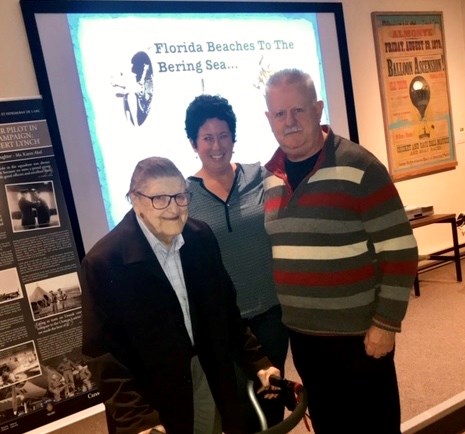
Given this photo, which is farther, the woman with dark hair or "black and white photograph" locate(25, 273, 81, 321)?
"black and white photograph" locate(25, 273, 81, 321)

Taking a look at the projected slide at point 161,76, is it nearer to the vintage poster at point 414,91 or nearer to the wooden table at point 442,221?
the vintage poster at point 414,91

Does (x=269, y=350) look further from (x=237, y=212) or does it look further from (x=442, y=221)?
(x=442, y=221)

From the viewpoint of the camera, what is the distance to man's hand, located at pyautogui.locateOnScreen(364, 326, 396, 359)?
139 centimetres

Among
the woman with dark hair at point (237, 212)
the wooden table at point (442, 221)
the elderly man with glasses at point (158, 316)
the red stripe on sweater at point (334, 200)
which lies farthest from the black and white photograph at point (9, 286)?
the wooden table at point (442, 221)

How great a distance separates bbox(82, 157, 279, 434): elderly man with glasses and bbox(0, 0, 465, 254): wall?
4.00 ft

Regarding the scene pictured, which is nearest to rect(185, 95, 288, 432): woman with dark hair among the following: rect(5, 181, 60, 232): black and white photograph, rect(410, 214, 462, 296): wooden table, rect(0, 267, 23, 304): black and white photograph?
rect(5, 181, 60, 232): black and white photograph

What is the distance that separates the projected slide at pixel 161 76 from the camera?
156cm

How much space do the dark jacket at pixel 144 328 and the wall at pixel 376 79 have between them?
128 cm

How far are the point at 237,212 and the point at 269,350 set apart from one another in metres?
0.43

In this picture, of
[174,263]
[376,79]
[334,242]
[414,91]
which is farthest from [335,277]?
[414,91]

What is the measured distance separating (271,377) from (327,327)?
0.21 m

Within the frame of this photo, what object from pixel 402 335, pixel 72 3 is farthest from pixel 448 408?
pixel 72 3

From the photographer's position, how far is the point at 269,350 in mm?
1487

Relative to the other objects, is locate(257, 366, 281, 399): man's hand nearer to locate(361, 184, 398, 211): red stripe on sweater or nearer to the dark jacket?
the dark jacket
